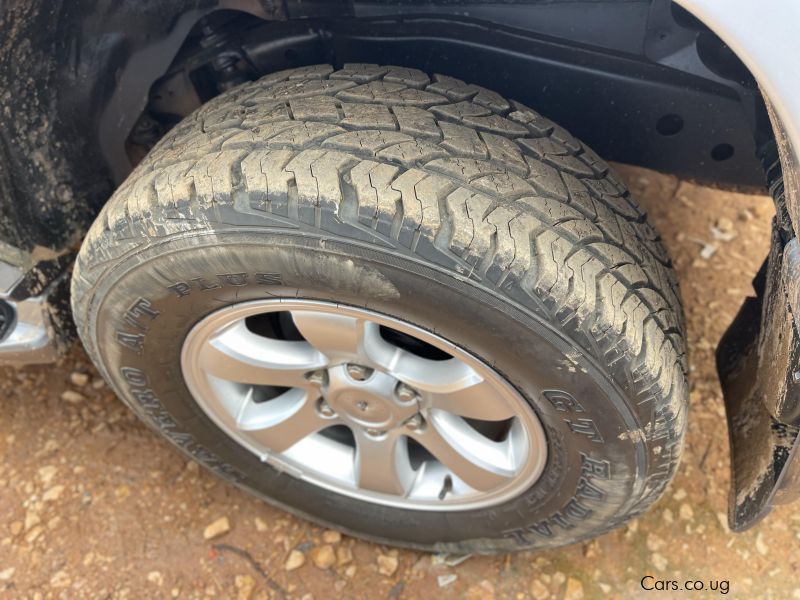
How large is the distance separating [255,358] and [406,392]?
381 mm

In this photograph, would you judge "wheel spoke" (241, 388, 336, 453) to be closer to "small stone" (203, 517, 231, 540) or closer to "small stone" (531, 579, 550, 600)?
"small stone" (203, 517, 231, 540)

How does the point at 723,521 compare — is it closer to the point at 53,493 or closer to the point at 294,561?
the point at 294,561

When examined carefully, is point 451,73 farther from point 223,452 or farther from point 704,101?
point 223,452

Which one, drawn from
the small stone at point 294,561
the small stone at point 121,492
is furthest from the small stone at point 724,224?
the small stone at point 121,492

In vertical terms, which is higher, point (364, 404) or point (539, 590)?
point (364, 404)

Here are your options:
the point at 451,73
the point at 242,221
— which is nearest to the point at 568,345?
the point at 242,221

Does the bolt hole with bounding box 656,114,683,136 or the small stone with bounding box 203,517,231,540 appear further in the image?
the small stone with bounding box 203,517,231,540

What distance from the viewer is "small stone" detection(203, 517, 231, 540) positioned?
223cm

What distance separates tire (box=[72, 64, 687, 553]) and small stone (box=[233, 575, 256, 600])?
2.80ft

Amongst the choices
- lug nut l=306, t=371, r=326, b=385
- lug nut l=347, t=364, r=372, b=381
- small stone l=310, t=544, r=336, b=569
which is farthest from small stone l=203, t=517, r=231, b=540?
lug nut l=347, t=364, r=372, b=381

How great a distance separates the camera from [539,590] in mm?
2164

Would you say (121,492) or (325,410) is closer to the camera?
(325,410)

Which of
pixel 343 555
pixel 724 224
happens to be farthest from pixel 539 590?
pixel 724 224

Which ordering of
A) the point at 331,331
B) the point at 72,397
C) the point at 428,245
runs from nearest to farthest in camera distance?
the point at 428,245 → the point at 331,331 → the point at 72,397
